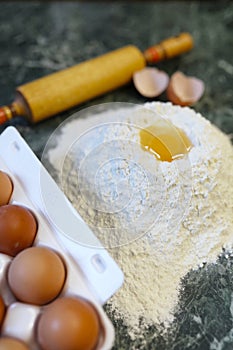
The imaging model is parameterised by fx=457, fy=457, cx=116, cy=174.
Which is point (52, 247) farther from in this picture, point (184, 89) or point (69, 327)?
point (184, 89)

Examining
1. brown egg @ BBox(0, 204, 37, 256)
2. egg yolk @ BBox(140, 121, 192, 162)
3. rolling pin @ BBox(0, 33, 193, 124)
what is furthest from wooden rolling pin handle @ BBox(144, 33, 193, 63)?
brown egg @ BBox(0, 204, 37, 256)

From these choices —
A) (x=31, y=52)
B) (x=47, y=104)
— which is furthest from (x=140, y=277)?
(x=31, y=52)

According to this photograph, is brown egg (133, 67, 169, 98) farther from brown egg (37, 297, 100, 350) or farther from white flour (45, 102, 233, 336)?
brown egg (37, 297, 100, 350)

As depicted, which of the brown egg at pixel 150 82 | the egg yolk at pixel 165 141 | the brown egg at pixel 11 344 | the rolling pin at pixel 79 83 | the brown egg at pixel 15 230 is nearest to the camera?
the brown egg at pixel 11 344

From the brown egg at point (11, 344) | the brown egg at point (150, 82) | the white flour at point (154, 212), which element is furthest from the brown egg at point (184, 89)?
the brown egg at point (11, 344)

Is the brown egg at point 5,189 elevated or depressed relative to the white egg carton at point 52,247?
elevated

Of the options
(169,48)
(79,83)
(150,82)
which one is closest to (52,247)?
(79,83)

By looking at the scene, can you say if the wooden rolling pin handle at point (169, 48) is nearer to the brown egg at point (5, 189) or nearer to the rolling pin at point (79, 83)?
the rolling pin at point (79, 83)
